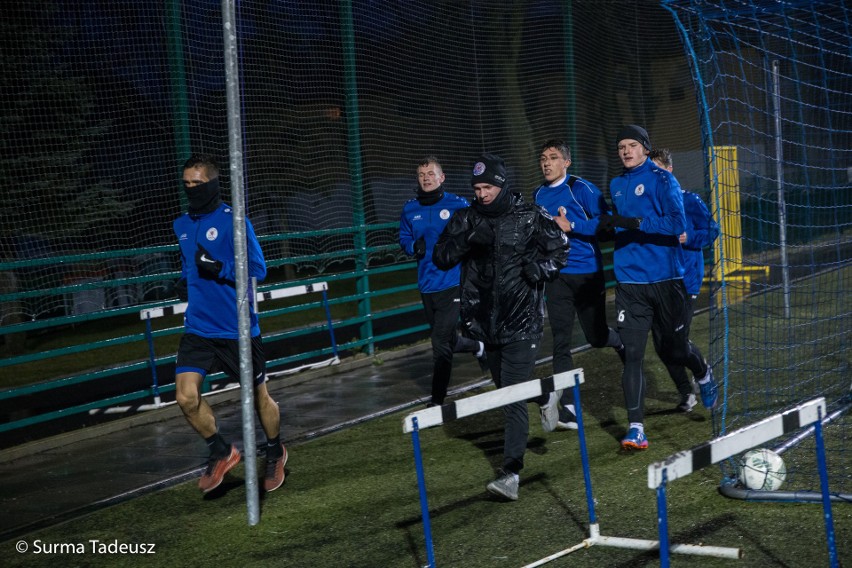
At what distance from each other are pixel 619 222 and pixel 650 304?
2.39 feet

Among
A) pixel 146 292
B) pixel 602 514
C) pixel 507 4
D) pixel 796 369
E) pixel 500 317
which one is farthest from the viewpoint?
pixel 507 4

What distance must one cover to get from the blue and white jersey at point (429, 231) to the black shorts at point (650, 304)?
1.76 metres

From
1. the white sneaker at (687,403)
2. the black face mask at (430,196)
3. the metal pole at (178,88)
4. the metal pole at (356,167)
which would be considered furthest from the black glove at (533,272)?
the metal pole at (356,167)

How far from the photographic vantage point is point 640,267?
713cm

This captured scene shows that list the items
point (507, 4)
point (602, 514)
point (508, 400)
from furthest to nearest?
1. point (507, 4)
2. point (602, 514)
3. point (508, 400)

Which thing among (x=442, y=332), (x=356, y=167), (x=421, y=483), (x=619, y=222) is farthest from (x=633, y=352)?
(x=356, y=167)

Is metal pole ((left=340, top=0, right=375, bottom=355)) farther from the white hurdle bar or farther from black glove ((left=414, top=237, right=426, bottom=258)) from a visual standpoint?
the white hurdle bar

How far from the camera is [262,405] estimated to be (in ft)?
22.0

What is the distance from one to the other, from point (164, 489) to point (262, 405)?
1022 mm

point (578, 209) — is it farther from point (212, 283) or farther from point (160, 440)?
point (160, 440)

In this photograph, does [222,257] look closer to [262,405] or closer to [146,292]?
[262,405]

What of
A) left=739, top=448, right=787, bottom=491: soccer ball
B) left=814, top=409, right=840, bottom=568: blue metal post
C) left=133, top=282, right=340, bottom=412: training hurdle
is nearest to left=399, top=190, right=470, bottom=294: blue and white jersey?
left=133, top=282, right=340, bottom=412: training hurdle

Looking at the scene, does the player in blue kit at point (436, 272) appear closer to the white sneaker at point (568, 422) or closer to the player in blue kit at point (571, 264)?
the player in blue kit at point (571, 264)

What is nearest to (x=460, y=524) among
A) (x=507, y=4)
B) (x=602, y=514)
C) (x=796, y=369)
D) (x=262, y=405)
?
(x=602, y=514)
